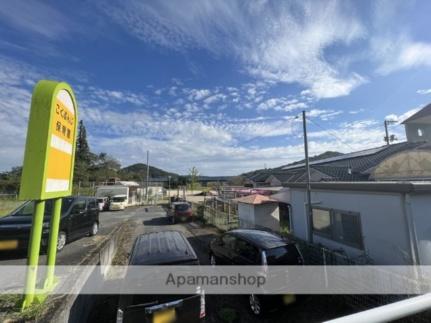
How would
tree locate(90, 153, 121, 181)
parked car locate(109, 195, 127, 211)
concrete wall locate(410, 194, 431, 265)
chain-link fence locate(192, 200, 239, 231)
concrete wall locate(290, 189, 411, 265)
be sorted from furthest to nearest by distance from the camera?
tree locate(90, 153, 121, 181) < parked car locate(109, 195, 127, 211) < chain-link fence locate(192, 200, 239, 231) < concrete wall locate(290, 189, 411, 265) < concrete wall locate(410, 194, 431, 265)

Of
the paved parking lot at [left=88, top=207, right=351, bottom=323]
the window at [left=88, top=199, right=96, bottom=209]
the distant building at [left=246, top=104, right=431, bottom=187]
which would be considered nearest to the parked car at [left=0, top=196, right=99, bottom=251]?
the window at [left=88, top=199, right=96, bottom=209]

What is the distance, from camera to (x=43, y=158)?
236 cm

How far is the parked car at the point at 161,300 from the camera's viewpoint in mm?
3295

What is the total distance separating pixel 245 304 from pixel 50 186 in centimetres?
500

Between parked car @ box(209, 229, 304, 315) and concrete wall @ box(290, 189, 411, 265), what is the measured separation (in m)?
2.77

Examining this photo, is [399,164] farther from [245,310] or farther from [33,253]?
[33,253]

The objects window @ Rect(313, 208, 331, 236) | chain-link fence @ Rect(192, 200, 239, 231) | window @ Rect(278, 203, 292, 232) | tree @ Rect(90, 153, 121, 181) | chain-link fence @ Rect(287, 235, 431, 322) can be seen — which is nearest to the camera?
chain-link fence @ Rect(287, 235, 431, 322)

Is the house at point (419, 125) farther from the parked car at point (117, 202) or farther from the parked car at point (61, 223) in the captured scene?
the parked car at point (117, 202)

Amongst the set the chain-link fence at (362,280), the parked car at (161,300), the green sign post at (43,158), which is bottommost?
the chain-link fence at (362,280)

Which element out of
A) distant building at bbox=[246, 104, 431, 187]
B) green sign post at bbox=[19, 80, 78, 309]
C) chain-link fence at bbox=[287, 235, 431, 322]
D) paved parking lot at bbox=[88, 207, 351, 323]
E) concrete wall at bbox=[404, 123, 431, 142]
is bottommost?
paved parking lot at bbox=[88, 207, 351, 323]

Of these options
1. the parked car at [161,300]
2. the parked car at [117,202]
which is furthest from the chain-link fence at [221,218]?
the parked car at [117,202]

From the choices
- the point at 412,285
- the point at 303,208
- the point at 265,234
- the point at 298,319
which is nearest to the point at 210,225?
the point at 303,208

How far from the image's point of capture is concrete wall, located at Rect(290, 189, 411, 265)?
Result: 6.00 metres

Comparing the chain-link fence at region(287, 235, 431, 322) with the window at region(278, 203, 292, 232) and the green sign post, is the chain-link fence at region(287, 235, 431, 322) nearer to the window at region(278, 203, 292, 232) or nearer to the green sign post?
the green sign post
